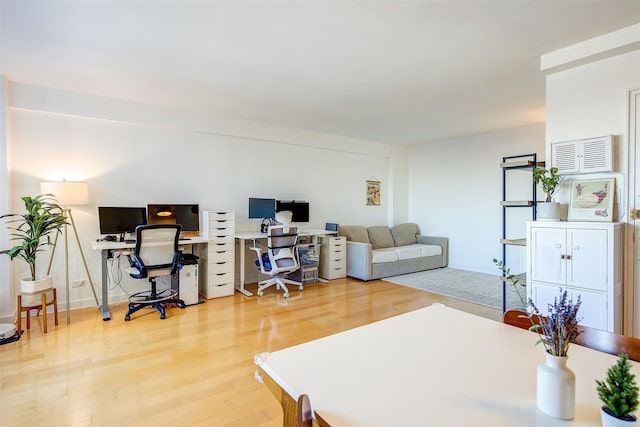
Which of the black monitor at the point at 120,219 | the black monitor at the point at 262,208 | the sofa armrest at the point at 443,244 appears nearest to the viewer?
the black monitor at the point at 120,219

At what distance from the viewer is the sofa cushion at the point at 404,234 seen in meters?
6.79

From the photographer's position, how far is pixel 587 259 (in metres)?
2.54

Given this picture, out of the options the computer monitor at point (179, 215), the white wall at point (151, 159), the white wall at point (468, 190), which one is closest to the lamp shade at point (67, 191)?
the white wall at point (151, 159)

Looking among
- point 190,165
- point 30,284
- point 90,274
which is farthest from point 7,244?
point 190,165

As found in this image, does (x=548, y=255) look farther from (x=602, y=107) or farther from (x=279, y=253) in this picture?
(x=279, y=253)

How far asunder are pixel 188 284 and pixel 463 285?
4.17 metres

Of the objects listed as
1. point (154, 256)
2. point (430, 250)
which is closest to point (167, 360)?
point (154, 256)

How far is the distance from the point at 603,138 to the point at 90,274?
5.68m

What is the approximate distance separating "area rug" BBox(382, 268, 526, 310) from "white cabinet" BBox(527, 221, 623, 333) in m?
1.33

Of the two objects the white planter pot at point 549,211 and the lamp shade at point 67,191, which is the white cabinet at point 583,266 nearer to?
the white planter pot at point 549,211

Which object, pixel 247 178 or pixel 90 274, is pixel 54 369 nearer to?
pixel 90 274

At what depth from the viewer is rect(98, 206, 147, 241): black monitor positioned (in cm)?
388

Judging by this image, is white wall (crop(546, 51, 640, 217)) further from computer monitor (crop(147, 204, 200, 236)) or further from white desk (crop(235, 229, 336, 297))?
computer monitor (crop(147, 204, 200, 236))

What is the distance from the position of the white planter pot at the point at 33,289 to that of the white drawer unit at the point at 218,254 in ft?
5.56
